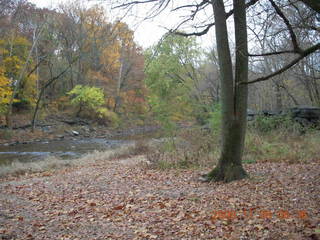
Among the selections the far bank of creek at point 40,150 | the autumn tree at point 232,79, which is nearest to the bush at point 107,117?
the far bank of creek at point 40,150

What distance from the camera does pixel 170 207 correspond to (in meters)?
6.23

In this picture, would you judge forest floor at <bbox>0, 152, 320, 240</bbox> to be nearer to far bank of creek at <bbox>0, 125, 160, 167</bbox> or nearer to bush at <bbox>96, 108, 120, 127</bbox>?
far bank of creek at <bbox>0, 125, 160, 167</bbox>

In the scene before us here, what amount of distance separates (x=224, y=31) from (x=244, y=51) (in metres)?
0.75

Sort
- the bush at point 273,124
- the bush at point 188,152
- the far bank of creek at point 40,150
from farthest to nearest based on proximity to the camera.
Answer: the far bank of creek at point 40,150 < the bush at point 273,124 < the bush at point 188,152

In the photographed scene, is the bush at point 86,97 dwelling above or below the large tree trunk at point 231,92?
above

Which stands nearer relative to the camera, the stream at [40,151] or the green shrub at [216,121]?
the green shrub at [216,121]

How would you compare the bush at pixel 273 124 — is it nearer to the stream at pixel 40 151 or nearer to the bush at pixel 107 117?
the stream at pixel 40 151

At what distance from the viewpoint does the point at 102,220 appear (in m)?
5.85

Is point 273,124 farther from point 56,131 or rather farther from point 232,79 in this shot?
point 56,131

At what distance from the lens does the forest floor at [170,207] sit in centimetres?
477

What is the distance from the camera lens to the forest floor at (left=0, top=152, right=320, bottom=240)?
15.6 ft

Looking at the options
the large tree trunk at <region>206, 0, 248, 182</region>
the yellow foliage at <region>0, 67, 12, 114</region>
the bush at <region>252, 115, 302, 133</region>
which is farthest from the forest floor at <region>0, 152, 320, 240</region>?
the yellow foliage at <region>0, 67, 12, 114</region>

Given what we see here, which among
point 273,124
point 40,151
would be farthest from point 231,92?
point 40,151
